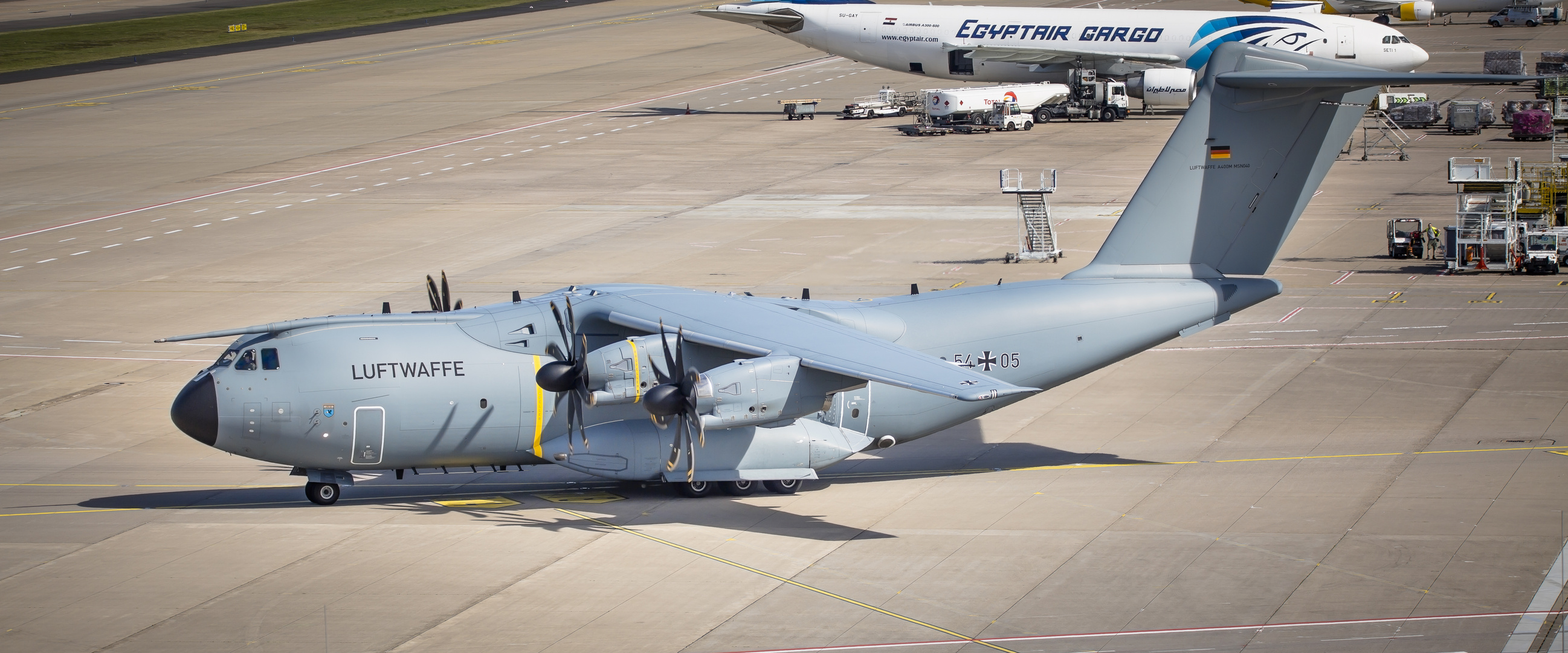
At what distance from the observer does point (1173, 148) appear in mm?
26844

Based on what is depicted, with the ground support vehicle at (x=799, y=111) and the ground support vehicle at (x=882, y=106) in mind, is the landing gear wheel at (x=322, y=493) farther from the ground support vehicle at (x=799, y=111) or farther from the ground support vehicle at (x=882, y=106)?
the ground support vehicle at (x=799, y=111)

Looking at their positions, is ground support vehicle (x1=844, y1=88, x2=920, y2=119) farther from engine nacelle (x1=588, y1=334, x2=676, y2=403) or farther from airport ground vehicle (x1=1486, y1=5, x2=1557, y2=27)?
airport ground vehicle (x1=1486, y1=5, x2=1557, y2=27)

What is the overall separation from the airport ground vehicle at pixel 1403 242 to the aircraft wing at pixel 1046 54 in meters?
28.9

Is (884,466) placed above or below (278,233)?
below

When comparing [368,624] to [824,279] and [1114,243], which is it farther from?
[824,279]

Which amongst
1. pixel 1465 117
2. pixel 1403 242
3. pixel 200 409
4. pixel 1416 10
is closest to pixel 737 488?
pixel 200 409

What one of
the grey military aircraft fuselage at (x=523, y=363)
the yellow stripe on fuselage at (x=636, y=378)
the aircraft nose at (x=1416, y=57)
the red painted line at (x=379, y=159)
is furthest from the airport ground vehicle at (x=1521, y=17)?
the yellow stripe on fuselage at (x=636, y=378)

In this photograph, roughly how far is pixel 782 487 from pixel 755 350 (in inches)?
146

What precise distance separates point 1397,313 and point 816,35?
47049 mm

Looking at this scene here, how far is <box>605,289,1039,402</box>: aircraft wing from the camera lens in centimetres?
2122

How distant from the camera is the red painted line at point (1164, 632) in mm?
18828

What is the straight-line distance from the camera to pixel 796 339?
915 inches

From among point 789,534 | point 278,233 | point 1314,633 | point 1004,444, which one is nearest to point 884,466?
point 1004,444

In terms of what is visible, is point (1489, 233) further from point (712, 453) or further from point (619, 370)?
point (619, 370)
